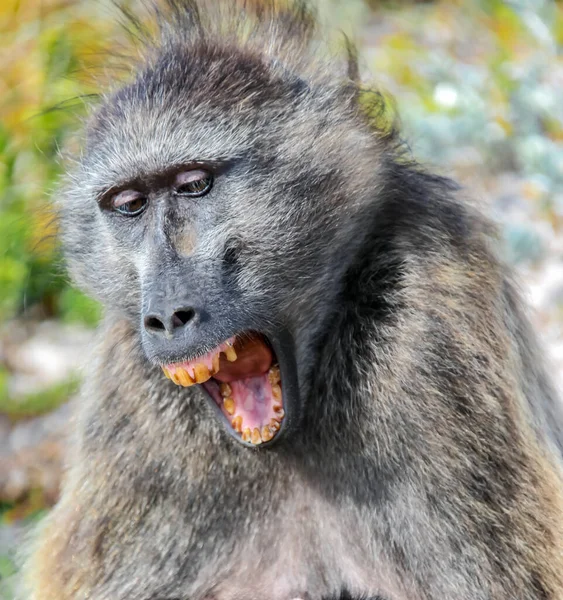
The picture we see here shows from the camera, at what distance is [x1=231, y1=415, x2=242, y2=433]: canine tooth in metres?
2.77

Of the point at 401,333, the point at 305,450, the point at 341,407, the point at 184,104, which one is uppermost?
the point at 184,104

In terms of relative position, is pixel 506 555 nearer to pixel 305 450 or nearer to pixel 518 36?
pixel 305 450

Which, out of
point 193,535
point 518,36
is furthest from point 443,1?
point 193,535

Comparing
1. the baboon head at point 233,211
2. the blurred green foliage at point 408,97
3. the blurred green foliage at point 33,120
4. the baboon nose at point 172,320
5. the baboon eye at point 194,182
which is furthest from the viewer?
the blurred green foliage at point 33,120

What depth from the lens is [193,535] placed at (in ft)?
10.0

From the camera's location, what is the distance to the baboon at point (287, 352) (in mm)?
2643

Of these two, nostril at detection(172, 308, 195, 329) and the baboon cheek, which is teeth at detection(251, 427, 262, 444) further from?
the baboon cheek

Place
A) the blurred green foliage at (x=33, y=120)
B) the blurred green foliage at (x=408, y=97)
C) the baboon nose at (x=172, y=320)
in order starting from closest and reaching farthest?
1. the baboon nose at (x=172, y=320)
2. the blurred green foliage at (x=408, y=97)
3. the blurred green foliage at (x=33, y=120)

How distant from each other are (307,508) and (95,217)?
1.14 m

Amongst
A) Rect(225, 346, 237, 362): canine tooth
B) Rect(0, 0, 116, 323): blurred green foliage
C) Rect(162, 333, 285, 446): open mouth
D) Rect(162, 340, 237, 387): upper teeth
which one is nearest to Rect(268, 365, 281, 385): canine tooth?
Rect(162, 333, 285, 446): open mouth

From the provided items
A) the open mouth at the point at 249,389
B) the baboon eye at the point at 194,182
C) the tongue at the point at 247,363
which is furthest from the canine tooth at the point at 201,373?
the baboon eye at the point at 194,182

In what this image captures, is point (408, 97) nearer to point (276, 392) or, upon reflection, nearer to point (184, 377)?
point (276, 392)

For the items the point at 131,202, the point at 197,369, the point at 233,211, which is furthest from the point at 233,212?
the point at 197,369

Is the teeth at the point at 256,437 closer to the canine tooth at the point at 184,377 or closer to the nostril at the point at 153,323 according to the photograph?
the canine tooth at the point at 184,377
